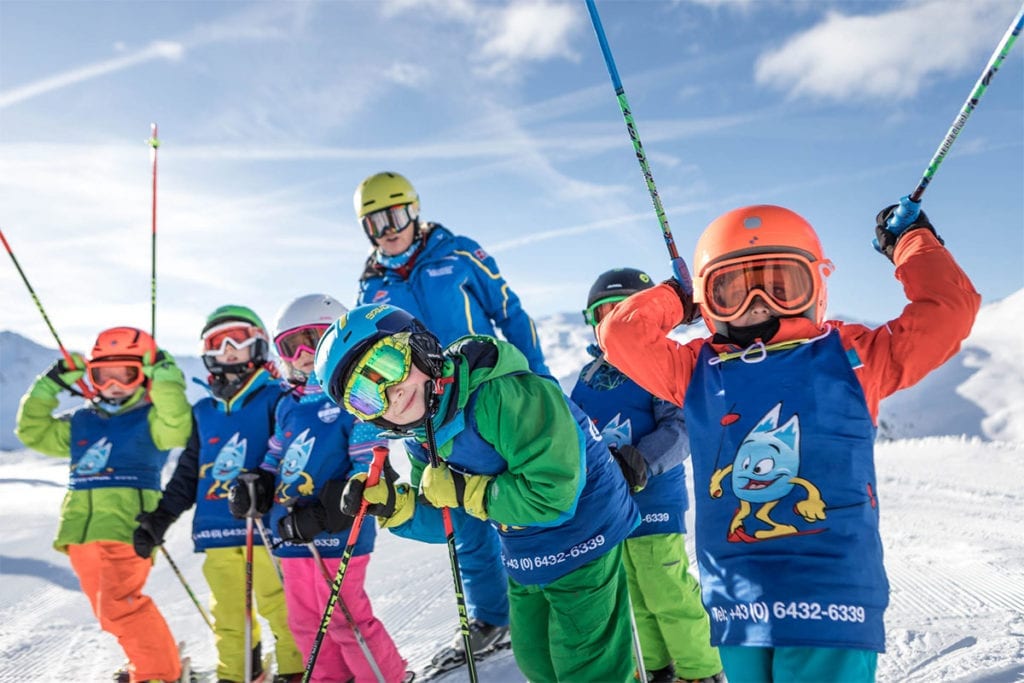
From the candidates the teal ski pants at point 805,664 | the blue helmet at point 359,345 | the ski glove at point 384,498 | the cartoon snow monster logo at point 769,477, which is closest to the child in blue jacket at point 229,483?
the ski glove at point 384,498

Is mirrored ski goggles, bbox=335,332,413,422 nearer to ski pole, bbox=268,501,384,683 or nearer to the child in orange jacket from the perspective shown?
the child in orange jacket

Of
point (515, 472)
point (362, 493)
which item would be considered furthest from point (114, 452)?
point (515, 472)

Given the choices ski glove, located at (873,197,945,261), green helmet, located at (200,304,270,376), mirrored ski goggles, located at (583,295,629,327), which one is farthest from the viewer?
green helmet, located at (200,304,270,376)

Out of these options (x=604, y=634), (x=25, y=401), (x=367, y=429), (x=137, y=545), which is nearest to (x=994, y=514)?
(x=604, y=634)

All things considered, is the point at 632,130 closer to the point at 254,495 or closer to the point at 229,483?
the point at 254,495

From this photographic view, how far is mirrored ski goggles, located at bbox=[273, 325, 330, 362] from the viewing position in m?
5.11

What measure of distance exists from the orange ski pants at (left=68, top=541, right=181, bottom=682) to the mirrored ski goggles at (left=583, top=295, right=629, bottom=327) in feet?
12.4

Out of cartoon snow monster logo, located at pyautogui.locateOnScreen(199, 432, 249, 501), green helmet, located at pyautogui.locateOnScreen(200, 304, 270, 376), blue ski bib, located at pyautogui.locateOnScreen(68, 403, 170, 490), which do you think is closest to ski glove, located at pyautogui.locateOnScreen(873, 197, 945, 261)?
cartoon snow monster logo, located at pyautogui.locateOnScreen(199, 432, 249, 501)

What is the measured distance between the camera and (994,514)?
7199 millimetres

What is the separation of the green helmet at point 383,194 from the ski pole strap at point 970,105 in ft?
11.2

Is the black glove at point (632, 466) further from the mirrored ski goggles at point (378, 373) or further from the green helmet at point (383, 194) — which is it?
the green helmet at point (383, 194)

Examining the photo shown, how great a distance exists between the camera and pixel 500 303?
5.05 meters

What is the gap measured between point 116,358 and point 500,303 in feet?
10.7

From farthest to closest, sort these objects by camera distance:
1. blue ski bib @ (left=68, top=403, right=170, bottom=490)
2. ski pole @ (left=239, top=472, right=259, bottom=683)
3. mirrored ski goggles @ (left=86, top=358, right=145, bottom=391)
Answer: mirrored ski goggles @ (left=86, top=358, right=145, bottom=391) → blue ski bib @ (left=68, top=403, right=170, bottom=490) → ski pole @ (left=239, top=472, right=259, bottom=683)
